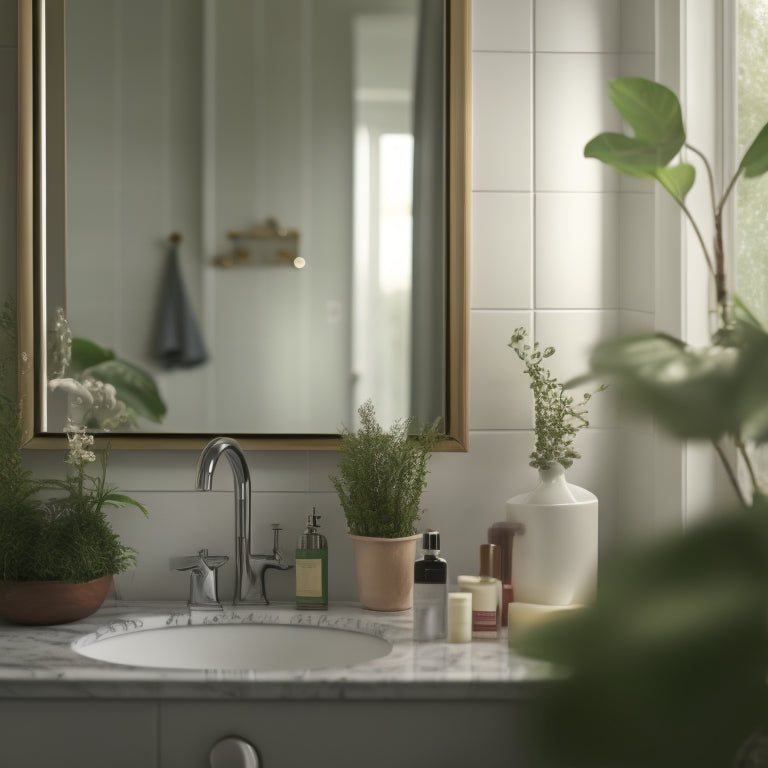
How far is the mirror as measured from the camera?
1.68m

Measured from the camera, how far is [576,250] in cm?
174

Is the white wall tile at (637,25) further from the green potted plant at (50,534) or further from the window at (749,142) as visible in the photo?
the green potted plant at (50,534)

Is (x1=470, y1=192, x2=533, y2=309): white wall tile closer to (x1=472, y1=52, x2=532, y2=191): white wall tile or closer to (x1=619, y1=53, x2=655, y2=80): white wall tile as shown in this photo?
(x1=472, y1=52, x2=532, y2=191): white wall tile

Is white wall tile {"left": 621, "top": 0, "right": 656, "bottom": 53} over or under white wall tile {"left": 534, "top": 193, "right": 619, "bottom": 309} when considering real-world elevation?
over

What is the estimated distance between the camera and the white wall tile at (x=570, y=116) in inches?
67.8

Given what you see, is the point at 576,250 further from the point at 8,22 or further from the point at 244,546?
the point at 8,22

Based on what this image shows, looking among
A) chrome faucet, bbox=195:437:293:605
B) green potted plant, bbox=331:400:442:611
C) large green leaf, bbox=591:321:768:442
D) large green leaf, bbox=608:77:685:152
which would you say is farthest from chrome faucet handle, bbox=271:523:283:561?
large green leaf, bbox=591:321:768:442

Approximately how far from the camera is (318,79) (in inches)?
66.6

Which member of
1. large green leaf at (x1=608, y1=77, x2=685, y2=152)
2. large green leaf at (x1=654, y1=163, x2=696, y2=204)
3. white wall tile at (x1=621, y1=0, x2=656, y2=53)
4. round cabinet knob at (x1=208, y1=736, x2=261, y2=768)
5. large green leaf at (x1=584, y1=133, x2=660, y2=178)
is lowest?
round cabinet knob at (x1=208, y1=736, x2=261, y2=768)

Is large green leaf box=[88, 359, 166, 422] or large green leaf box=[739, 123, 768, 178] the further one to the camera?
large green leaf box=[88, 359, 166, 422]

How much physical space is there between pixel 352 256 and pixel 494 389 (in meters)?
0.33

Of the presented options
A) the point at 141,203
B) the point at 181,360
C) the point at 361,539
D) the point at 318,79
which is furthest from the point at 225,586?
the point at 318,79

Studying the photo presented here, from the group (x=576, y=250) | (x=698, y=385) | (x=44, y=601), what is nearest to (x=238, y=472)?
(x=44, y=601)

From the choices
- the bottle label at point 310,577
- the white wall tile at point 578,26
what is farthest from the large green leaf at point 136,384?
the white wall tile at point 578,26
